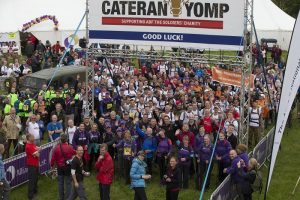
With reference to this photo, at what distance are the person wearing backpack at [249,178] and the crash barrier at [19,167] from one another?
5594 mm

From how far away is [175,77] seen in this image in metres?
22.6

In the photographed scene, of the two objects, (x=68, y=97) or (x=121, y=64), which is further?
(x=121, y=64)

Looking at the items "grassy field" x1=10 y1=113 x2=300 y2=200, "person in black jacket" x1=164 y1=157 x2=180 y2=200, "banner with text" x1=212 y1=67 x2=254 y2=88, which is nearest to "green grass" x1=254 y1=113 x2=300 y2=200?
"grassy field" x1=10 y1=113 x2=300 y2=200

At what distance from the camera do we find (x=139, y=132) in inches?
539

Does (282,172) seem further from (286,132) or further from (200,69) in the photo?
(200,69)

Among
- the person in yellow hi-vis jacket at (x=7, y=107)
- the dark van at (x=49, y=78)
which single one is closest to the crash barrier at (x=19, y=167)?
the person in yellow hi-vis jacket at (x=7, y=107)

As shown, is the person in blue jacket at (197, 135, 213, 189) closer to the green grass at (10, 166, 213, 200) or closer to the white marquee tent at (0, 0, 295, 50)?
the green grass at (10, 166, 213, 200)

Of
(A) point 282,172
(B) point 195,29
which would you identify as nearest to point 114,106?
(B) point 195,29

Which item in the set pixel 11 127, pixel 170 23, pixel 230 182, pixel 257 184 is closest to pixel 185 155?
pixel 230 182

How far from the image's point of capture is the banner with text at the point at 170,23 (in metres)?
13.7

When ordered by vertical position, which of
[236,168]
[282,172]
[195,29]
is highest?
[195,29]

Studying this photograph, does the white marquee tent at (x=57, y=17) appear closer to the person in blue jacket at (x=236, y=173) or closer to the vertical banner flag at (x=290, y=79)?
the person in blue jacket at (x=236, y=173)

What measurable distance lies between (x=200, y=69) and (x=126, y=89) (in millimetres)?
6562

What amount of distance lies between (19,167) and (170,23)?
588 centimetres
